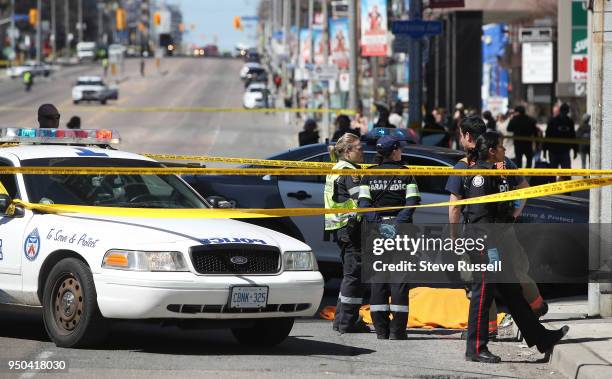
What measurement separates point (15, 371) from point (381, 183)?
347 centimetres

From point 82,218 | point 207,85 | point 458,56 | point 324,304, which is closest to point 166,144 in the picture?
point 458,56

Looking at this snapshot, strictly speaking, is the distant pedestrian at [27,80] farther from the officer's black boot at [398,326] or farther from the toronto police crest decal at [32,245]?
the toronto police crest decal at [32,245]

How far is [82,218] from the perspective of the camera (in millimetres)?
9750

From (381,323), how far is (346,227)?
0.84 m

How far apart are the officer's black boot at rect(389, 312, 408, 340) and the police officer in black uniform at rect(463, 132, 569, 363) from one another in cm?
114

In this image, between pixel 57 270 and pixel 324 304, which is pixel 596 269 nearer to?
pixel 324 304

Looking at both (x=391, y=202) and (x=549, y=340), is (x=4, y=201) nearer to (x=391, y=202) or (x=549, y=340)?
(x=391, y=202)

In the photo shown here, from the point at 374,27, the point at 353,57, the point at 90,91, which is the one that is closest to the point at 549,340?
the point at 353,57

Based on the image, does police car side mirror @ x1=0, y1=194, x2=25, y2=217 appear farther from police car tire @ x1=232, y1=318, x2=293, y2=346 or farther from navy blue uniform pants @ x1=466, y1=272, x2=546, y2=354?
navy blue uniform pants @ x1=466, y1=272, x2=546, y2=354

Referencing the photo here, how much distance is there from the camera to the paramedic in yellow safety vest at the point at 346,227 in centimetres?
1089

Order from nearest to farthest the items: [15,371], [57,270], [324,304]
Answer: [15,371]
[57,270]
[324,304]

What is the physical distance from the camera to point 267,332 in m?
10.1

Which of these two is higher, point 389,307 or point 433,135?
point 433,135

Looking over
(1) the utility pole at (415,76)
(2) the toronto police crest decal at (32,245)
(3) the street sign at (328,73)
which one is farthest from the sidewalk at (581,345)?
(3) the street sign at (328,73)
